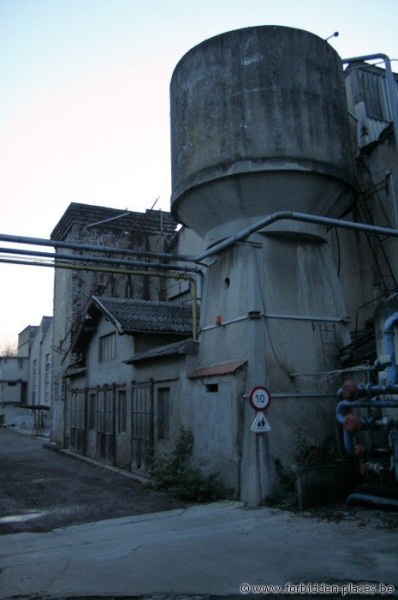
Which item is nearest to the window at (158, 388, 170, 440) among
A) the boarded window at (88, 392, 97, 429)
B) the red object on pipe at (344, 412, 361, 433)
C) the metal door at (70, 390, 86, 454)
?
the red object on pipe at (344, 412, 361, 433)

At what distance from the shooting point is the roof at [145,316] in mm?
15875

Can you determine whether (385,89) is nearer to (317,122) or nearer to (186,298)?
(317,122)

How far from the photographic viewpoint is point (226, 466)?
10734mm

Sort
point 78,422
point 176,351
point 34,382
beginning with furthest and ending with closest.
→ point 34,382 → point 78,422 → point 176,351

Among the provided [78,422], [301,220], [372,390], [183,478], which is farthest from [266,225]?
[78,422]

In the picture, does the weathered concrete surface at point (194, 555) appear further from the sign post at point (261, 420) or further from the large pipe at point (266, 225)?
the large pipe at point (266, 225)

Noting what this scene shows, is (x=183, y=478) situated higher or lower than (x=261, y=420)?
lower

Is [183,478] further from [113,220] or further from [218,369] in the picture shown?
[113,220]

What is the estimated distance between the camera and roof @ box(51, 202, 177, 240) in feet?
88.3

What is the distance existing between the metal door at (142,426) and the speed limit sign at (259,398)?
545 cm

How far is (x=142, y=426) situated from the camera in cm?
1507

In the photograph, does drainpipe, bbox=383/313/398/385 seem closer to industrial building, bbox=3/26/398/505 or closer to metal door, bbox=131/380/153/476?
industrial building, bbox=3/26/398/505

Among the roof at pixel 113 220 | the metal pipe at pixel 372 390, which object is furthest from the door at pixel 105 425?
the roof at pixel 113 220

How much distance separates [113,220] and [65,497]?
1798cm
